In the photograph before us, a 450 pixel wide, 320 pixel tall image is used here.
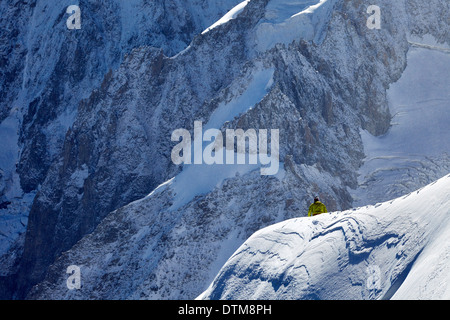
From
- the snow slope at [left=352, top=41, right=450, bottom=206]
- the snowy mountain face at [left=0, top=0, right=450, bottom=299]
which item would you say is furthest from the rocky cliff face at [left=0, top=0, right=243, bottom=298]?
the snow slope at [left=352, top=41, right=450, bottom=206]

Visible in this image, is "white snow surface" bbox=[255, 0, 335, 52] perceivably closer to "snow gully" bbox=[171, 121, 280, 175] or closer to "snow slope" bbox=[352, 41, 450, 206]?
"snow slope" bbox=[352, 41, 450, 206]

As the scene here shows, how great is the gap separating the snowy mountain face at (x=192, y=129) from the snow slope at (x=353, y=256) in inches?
1587

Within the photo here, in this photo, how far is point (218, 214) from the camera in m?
125

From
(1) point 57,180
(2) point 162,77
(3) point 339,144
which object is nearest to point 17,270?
(1) point 57,180

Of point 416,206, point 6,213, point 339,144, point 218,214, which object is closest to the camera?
point 416,206

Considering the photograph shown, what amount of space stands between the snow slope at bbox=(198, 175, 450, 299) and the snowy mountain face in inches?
1587

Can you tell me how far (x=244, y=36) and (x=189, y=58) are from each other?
258 inches

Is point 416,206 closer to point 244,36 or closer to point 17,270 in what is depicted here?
point 244,36

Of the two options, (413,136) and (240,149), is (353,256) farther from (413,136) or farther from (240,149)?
(413,136)

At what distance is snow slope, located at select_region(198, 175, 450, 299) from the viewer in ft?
225

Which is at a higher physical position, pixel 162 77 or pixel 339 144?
pixel 162 77

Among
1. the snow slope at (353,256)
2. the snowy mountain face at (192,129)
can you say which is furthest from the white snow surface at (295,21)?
the snow slope at (353,256)

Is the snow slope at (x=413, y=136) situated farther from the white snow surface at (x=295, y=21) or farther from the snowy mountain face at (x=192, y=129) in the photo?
the white snow surface at (x=295, y=21)

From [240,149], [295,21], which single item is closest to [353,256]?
[240,149]
